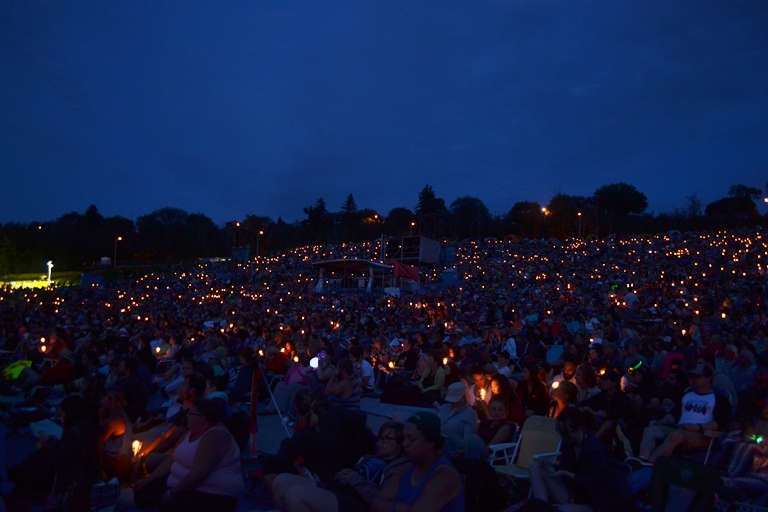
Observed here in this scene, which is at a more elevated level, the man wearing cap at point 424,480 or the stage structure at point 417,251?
the stage structure at point 417,251

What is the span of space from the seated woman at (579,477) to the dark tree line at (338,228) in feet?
122

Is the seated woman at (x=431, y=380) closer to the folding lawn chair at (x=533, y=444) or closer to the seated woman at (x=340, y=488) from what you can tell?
the folding lawn chair at (x=533, y=444)

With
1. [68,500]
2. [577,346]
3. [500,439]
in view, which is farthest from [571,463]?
[577,346]

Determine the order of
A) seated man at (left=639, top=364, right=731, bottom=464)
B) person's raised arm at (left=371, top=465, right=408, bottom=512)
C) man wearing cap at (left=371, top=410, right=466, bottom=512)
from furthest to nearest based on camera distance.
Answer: seated man at (left=639, top=364, right=731, bottom=464) → person's raised arm at (left=371, top=465, right=408, bottom=512) → man wearing cap at (left=371, top=410, right=466, bottom=512)

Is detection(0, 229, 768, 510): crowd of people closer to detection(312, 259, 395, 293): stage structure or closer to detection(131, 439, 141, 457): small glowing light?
detection(131, 439, 141, 457): small glowing light

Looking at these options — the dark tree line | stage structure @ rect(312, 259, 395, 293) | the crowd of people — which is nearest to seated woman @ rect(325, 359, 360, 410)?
the crowd of people

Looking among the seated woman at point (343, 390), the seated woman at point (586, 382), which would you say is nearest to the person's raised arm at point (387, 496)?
the seated woman at point (343, 390)

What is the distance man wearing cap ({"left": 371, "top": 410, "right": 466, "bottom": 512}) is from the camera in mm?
2729

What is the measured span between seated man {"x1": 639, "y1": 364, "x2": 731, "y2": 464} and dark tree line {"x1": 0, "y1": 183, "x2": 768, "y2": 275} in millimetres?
35804

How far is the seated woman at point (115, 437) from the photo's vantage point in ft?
14.9

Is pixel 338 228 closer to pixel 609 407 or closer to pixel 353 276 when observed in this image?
pixel 353 276

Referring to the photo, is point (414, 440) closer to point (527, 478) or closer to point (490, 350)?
point (527, 478)

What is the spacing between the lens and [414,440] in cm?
283

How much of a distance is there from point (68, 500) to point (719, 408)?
513cm
